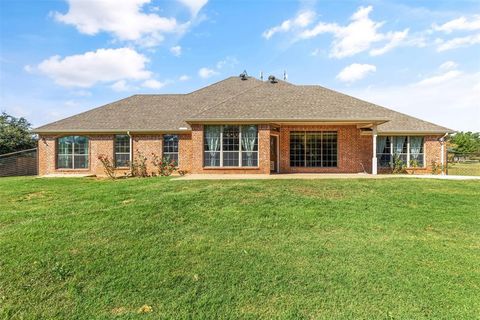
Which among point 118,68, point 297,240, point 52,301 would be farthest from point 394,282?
point 118,68

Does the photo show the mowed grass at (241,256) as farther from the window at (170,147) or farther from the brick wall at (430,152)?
the brick wall at (430,152)

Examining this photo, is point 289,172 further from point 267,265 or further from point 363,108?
point 267,265

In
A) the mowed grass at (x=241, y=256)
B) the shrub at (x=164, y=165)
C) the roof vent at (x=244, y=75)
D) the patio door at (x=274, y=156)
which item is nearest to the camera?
the mowed grass at (x=241, y=256)

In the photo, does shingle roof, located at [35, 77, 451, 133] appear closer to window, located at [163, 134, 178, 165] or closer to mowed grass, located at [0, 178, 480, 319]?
window, located at [163, 134, 178, 165]

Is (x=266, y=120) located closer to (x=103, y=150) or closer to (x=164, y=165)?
(x=164, y=165)

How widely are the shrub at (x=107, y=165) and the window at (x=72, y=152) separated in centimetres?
134

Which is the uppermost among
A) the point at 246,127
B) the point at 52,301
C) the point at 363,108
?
the point at 363,108

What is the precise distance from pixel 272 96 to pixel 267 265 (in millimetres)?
12989

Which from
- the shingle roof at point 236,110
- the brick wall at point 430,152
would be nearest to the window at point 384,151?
the brick wall at point 430,152

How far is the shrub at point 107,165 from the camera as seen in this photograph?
1747 cm

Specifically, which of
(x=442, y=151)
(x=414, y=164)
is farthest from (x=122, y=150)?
(x=442, y=151)

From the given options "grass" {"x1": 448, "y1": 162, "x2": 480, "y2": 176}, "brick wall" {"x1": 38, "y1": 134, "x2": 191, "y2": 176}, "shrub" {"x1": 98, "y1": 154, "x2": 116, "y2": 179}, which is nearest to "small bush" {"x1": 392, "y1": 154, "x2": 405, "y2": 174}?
"grass" {"x1": 448, "y1": 162, "x2": 480, "y2": 176}

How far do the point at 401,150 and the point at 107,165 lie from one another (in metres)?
Answer: 18.2

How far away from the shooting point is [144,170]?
17.6 m
